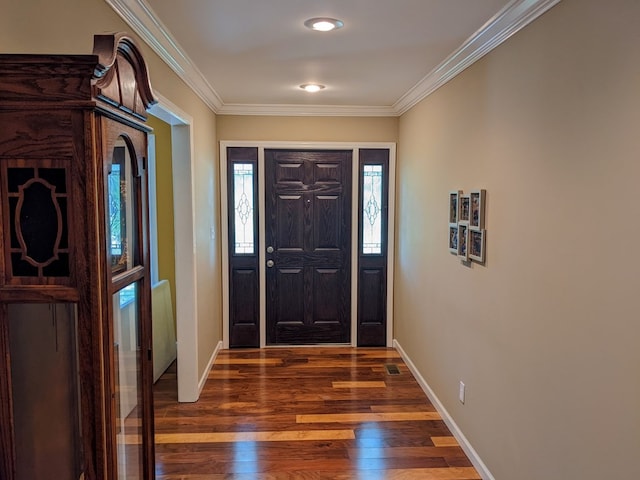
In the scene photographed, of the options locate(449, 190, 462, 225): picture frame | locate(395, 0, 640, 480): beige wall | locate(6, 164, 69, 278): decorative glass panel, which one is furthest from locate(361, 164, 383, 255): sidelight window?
locate(6, 164, 69, 278): decorative glass panel

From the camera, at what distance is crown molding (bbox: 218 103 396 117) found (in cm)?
447

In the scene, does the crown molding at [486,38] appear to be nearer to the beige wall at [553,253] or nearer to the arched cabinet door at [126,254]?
the beige wall at [553,253]

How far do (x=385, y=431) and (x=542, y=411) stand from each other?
1.36 meters

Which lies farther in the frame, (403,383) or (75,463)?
(403,383)

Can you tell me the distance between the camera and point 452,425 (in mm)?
3057

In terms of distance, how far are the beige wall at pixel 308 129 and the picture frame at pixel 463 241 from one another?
2059mm

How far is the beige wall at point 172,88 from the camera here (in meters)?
1.35

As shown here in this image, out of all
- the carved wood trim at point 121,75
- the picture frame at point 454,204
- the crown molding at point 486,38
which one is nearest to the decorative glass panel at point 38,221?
the carved wood trim at point 121,75

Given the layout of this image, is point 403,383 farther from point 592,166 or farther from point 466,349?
point 592,166

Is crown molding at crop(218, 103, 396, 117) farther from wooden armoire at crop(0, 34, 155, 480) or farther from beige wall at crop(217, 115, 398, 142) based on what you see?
wooden armoire at crop(0, 34, 155, 480)

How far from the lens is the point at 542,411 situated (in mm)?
1969

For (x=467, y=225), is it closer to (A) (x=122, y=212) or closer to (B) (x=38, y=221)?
(A) (x=122, y=212)

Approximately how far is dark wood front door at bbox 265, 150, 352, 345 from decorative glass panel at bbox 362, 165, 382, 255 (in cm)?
16

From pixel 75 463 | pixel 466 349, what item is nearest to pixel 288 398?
pixel 466 349
